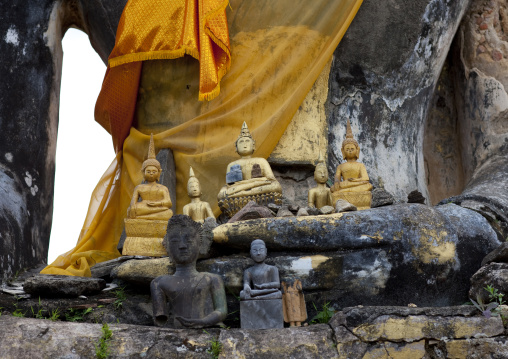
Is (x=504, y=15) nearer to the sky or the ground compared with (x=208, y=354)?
nearer to the sky

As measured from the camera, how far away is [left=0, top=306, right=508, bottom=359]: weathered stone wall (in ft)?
16.4

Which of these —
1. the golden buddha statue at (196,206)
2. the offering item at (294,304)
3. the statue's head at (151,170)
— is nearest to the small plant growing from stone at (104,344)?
the offering item at (294,304)

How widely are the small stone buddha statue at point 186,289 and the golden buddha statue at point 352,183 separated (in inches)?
62.7

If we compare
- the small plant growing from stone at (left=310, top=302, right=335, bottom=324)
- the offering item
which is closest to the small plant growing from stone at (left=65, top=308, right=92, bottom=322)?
the offering item

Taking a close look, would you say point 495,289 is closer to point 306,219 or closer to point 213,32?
point 306,219

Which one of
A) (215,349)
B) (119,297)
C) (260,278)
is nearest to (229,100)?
(119,297)

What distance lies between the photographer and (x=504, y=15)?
382 inches

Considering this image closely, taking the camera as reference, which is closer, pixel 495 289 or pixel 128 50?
pixel 495 289

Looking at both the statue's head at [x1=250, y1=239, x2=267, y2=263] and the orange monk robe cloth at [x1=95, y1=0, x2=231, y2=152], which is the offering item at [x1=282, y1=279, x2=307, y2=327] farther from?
the orange monk robe cloth at [x1=95, y1=0, x2=231, y2=152]

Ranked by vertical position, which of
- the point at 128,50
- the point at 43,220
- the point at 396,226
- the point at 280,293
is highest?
the point at 128,50

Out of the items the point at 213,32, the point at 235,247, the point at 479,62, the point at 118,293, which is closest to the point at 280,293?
the point at 235,247

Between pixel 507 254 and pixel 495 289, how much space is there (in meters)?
0.39

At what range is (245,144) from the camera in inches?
299

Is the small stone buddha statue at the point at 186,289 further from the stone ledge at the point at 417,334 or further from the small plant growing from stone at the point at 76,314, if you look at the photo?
the stone ledge at the point at 417,334
